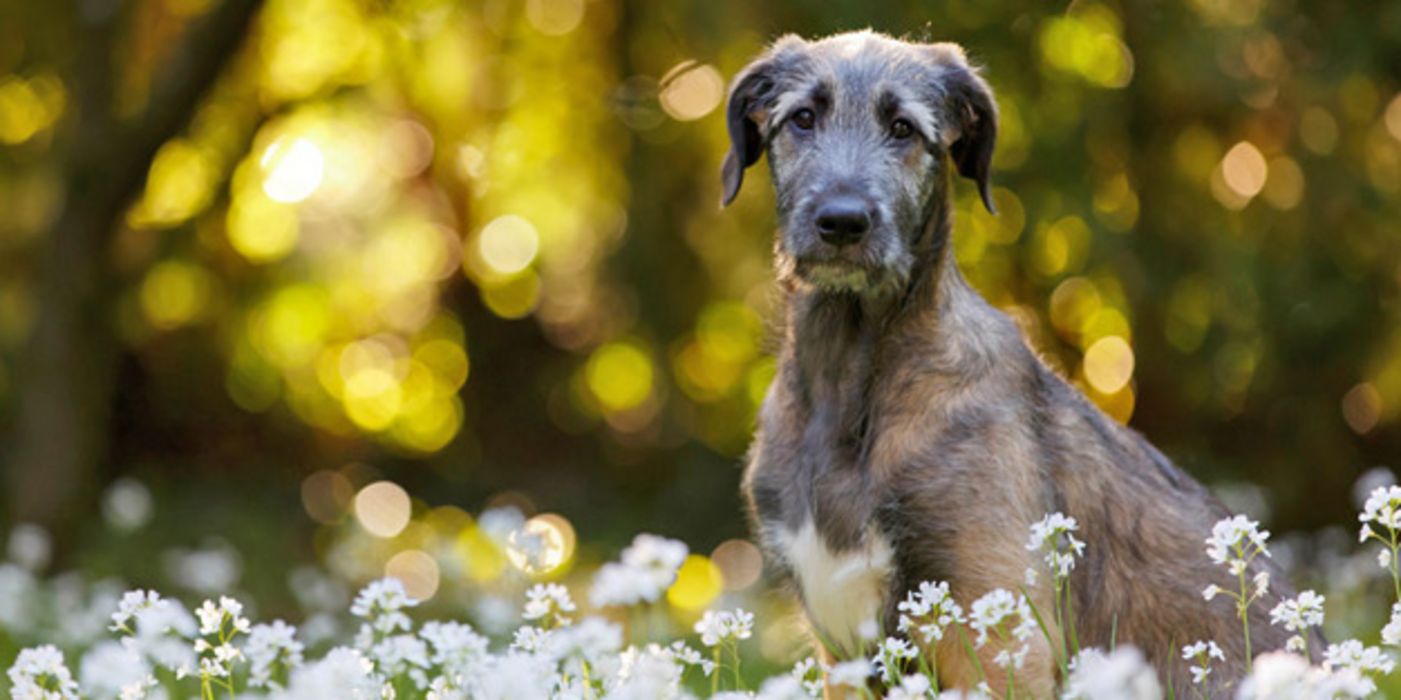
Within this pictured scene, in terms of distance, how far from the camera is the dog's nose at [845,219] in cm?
426

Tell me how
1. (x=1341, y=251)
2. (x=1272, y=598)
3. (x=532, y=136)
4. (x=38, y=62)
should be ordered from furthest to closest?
(x=532, y=136) → (x=38, y=62) → (x=1341, y=251) → (x=1272, y=598)

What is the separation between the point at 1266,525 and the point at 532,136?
15.5 feet

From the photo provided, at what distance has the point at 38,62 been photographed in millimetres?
9992

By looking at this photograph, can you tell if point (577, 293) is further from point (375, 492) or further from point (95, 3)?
point (95, 3)

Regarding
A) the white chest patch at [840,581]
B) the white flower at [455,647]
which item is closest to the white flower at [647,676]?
the white flower at [455,647]

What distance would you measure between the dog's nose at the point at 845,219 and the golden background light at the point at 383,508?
7927 millimetres

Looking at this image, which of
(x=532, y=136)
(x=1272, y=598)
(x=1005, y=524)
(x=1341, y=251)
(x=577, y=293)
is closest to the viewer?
(x=1005, y=524)

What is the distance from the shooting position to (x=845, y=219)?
4.26 m

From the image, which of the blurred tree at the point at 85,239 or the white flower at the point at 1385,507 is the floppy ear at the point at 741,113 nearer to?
the white flower at the point at 1385,507

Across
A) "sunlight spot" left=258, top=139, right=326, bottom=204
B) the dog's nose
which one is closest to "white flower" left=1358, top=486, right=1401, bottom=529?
the dog's nose

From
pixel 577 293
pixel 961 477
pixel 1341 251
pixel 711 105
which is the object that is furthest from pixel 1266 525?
pixel 961 477

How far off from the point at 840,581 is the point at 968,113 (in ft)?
4.40

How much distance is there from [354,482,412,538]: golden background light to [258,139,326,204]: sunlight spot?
6.80 feet

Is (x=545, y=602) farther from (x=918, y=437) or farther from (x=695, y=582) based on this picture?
(x=695, y=582)
